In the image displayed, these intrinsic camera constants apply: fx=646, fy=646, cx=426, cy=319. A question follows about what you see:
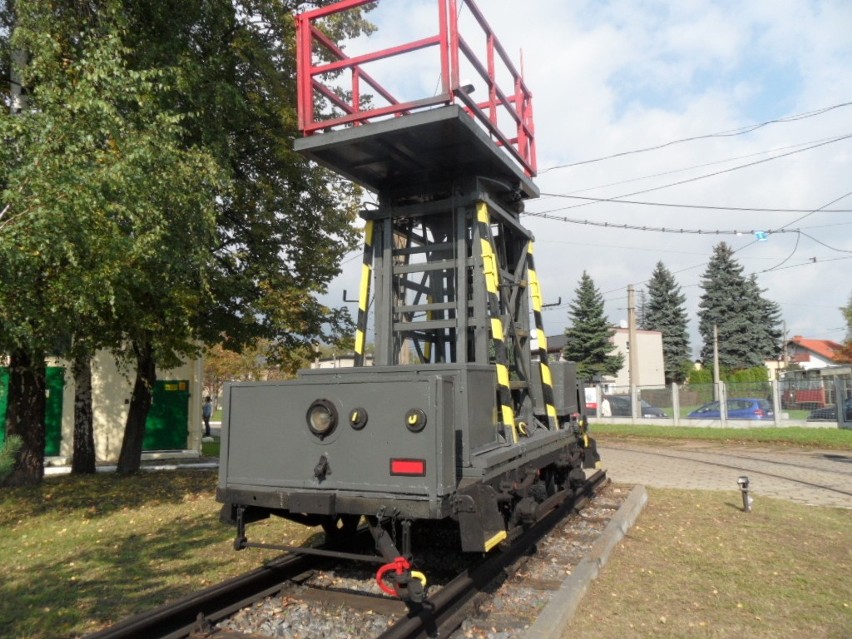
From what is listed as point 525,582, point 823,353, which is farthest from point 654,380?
point 525,582

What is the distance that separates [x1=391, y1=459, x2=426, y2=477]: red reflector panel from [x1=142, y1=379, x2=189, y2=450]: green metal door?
13998 mm

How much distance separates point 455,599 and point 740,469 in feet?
37.1

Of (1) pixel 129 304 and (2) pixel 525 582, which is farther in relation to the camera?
(1) pixel 129 304

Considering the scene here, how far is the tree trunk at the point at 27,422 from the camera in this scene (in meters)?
10.6

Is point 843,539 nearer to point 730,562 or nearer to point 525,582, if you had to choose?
point 730,562

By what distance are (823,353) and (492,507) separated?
99.2m

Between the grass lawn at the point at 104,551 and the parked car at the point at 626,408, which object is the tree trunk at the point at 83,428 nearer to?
the grass lawn at the point at 104,551

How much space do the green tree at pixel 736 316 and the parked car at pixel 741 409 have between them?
98.4 feet

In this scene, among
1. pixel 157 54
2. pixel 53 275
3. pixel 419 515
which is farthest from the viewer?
pixel 157 54

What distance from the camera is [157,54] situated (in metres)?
9.55

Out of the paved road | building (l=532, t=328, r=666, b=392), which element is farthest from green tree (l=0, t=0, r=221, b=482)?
building (l=532, t=328, r=666, b=392)

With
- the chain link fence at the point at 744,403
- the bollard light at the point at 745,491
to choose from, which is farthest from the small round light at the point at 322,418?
the chain link fence at the point at 744,403

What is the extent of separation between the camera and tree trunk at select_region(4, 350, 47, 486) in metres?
10.6

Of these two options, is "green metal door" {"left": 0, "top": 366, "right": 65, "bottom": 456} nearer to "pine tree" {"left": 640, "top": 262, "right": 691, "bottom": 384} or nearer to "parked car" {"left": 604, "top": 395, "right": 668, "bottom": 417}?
"parked car" {"left": 604, "top": 395, "right": 668, "bottom": 417}
